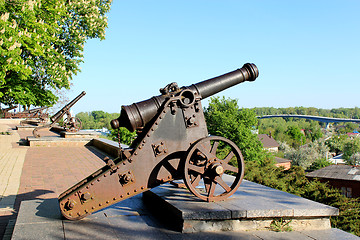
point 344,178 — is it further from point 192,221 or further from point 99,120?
point 99,120

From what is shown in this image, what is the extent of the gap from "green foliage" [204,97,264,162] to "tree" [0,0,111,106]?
2017 cm

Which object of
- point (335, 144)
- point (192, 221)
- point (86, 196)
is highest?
point (86, 196)

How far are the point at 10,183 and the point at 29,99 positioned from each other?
6.95 meters

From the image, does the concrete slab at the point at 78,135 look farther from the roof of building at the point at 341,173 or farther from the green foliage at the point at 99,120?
the green foliage at the point at 99,120

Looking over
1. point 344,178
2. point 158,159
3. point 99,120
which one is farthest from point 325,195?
point 99,120

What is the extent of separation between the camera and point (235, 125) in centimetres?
3481

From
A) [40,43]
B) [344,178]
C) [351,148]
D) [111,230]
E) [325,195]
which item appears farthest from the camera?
[351,148]

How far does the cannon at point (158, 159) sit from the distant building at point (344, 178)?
2578cm

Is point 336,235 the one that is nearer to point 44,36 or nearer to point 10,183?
point 10,183

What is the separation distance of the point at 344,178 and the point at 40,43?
27.0 metres

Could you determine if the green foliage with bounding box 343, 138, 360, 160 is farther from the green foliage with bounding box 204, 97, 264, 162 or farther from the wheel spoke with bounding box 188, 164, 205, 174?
the wheel spoke with bounding box 188, 164, 205, 174

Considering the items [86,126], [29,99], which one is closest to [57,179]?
[29,99]

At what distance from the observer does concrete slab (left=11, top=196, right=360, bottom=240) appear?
10.5ft

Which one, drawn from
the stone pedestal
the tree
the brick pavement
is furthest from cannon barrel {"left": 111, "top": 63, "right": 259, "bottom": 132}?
the tree
